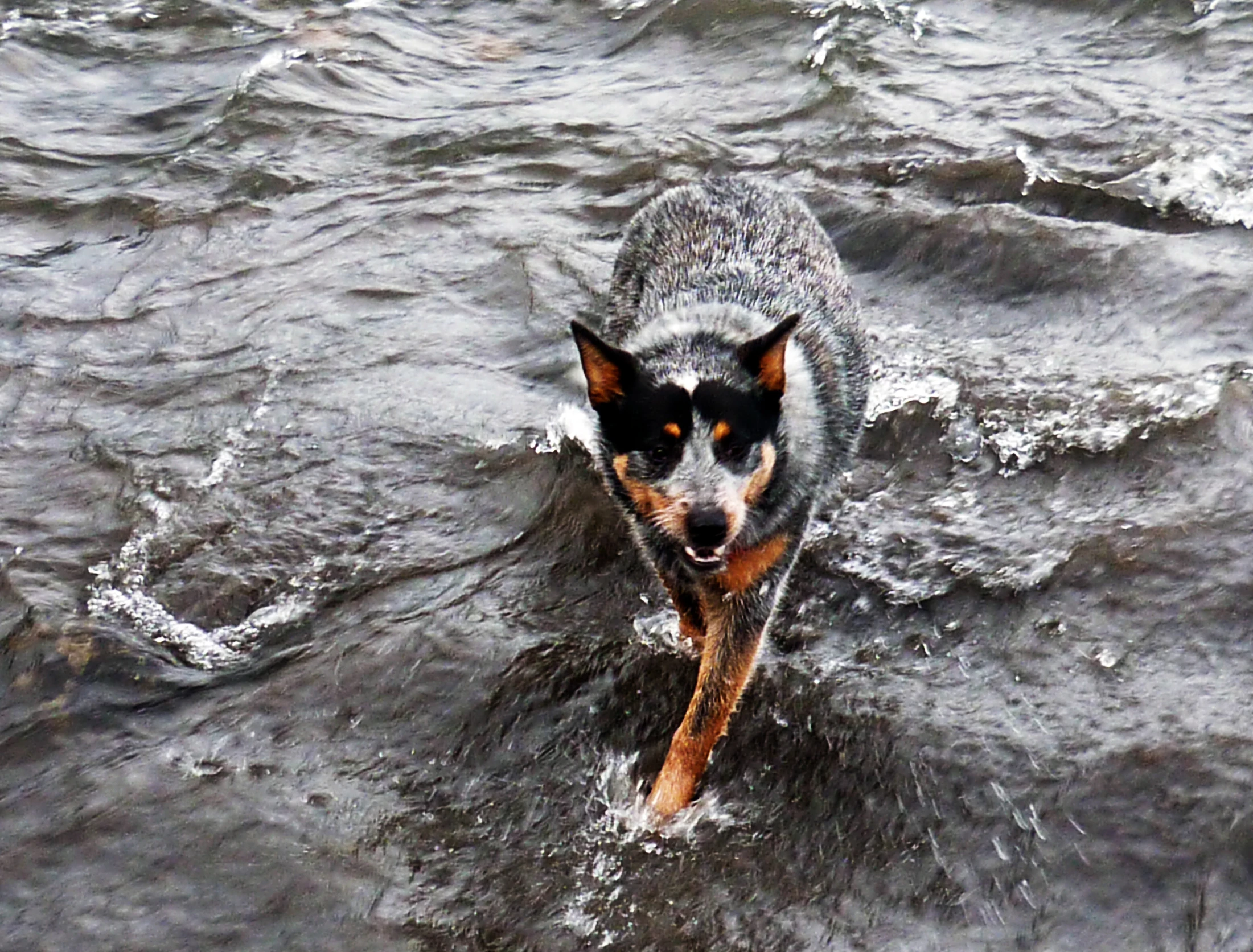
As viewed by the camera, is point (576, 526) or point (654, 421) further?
point (576, 526)

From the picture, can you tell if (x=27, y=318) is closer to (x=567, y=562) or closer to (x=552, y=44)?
(x=567, y=562)

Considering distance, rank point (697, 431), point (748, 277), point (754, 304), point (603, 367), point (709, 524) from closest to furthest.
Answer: point (709, 524), point (697, 431), point (603, 367), point (754, 304), point (748, 277)

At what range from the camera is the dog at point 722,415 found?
4.72 meters

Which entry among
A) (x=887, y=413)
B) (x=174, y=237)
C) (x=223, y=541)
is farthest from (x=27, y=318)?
(x=887, y=413)

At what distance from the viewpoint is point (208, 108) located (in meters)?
10.4

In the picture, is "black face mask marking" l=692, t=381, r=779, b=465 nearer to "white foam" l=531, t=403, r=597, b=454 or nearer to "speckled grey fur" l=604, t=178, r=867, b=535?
"speckled grey fur" l=604, t=178, r=867, b=535

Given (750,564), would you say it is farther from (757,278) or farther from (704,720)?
(757,278)

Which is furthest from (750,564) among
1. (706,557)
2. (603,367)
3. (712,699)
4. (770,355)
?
(603,367)

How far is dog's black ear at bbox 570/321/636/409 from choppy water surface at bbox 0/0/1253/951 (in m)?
1.39

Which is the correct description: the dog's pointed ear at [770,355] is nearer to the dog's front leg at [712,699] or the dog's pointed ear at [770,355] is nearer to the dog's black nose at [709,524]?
the dog's black nose at [709,524]

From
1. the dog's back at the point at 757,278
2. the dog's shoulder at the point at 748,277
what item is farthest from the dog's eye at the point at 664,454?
the dog's shoulder at the point at 748,277

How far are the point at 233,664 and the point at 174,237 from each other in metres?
4.16

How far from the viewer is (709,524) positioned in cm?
456

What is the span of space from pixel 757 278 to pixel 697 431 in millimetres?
1403
